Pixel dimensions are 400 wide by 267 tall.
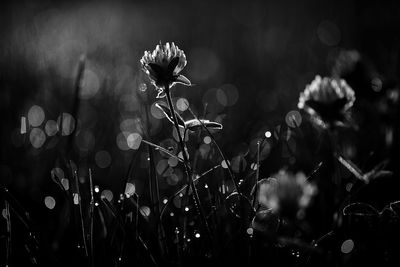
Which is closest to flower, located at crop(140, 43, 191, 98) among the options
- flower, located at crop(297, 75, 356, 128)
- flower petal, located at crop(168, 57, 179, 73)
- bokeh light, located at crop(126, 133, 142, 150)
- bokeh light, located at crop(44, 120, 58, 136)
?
flower petal, located at crop(168, 57, 179, 73)

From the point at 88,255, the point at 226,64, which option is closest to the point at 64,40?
the point at 226,64

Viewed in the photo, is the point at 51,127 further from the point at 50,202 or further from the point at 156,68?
the point at 156,68

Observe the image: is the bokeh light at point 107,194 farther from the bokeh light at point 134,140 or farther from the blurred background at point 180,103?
the bokeh light at point 134,140

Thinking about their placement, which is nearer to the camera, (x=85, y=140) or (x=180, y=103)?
(x=85, y=140)

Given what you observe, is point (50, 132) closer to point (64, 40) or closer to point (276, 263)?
point (276, 263)

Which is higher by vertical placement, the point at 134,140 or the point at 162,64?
the point at 162,64

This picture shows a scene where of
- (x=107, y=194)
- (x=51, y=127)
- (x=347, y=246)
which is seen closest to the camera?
(x=347, y=246)

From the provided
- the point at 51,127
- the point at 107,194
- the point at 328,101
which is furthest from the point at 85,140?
the point at 328,101

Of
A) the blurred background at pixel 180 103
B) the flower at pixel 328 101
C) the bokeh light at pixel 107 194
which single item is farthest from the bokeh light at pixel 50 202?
the flower at pixel 328 101
